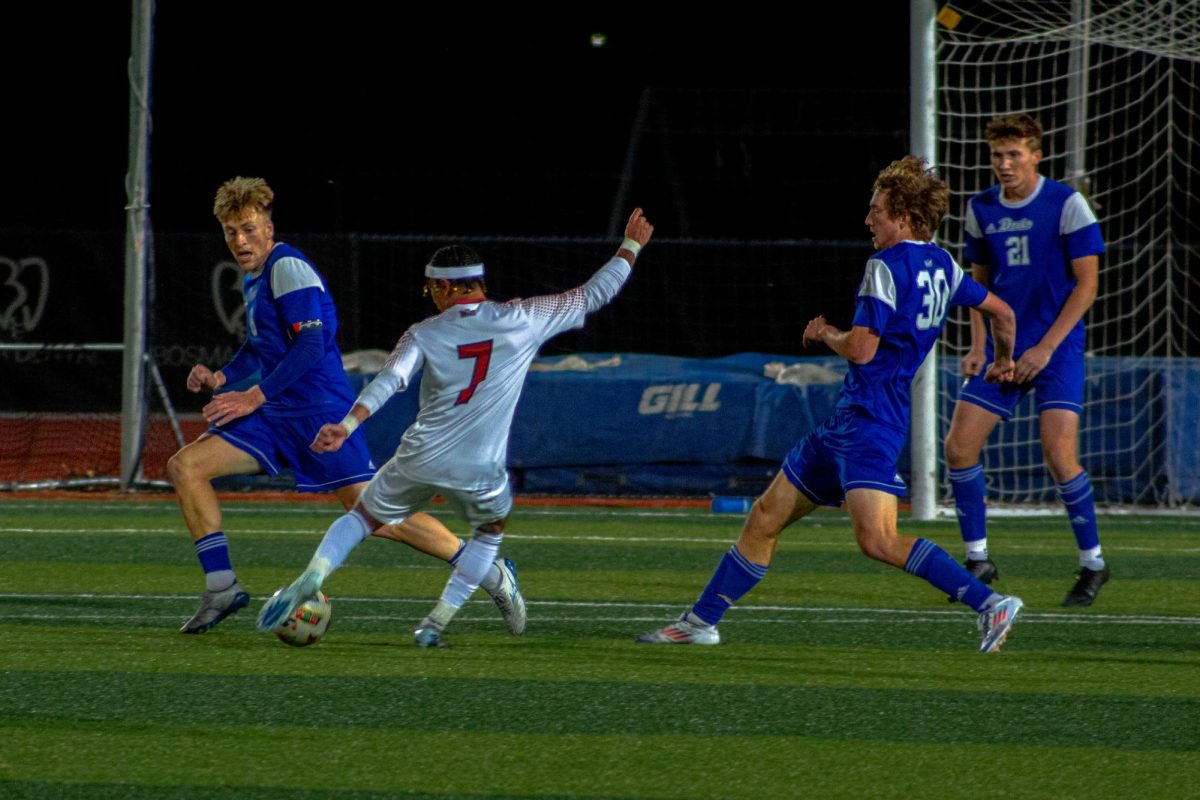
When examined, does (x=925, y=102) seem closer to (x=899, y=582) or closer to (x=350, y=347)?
(x=899, y=582)

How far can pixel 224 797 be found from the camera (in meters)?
4.32

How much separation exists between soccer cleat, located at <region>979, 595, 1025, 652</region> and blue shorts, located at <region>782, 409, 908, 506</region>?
533 mm

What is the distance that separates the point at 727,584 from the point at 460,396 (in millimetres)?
1225

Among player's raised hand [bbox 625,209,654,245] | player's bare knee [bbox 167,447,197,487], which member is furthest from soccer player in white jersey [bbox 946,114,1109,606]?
player's bare knee [bbox 167,447,197,487]

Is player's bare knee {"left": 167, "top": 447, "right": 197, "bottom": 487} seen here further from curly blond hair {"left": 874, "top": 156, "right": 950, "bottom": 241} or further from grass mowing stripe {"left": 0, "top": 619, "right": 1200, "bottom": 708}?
curly blond hair {"left": 874, "top": 156, "right": 950, "bottom": 241}

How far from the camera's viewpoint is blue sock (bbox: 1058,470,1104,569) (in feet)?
27.1

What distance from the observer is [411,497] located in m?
6.59

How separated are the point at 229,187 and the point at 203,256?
1411cm

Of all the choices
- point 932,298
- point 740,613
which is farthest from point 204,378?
point 932,298

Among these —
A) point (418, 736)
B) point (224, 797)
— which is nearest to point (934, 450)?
point (418, 736)

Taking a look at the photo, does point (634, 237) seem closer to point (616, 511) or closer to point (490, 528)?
point (490, 528)

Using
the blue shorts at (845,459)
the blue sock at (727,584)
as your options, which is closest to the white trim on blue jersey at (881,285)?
the blue shorts at (845,459)

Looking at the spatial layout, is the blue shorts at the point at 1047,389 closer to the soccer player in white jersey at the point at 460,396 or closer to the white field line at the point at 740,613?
the white field line at the point at 740,613

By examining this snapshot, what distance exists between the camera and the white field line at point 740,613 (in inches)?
305
